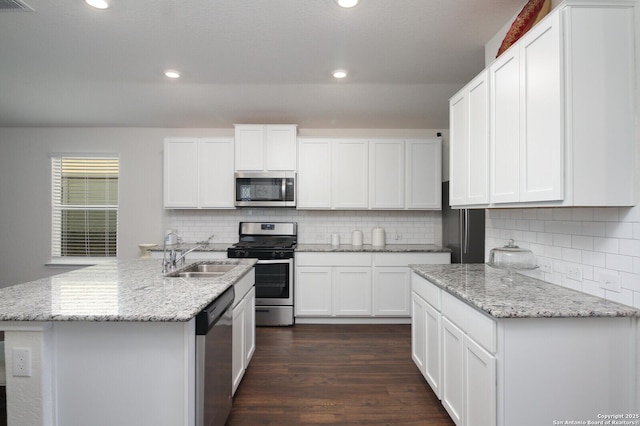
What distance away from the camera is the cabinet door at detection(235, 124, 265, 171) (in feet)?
14.1

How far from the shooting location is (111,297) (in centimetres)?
177

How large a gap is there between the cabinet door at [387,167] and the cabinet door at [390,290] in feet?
3.17

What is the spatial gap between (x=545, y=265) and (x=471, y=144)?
0.93 m

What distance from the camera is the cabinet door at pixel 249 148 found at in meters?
4.31

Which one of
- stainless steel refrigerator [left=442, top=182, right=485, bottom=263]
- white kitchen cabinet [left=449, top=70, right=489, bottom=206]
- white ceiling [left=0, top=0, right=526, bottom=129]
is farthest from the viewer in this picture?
stainless steel refrigerator [left=442, top=182, right=485, bottom=263]

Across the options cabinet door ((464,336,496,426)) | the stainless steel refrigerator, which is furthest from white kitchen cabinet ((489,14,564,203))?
the stainless steel refrigerator

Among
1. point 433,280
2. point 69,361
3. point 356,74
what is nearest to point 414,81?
point 356,74

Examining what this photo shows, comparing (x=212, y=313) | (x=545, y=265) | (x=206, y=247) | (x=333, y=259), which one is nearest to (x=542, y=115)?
(x=545, y=265)

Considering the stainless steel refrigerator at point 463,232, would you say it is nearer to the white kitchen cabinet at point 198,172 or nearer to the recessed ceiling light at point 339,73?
the recessed ceiling light at point 339,73

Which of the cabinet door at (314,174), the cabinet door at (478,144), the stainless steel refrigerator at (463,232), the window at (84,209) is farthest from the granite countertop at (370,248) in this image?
the window at (84,209)

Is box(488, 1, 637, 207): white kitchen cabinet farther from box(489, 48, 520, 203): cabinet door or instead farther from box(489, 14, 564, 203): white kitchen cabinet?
box(489, 48, 520, 203): cabinet door

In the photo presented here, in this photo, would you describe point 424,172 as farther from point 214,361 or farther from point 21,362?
point 21,362

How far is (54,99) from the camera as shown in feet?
13.1

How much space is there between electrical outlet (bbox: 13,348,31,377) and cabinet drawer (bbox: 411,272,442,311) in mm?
2209
